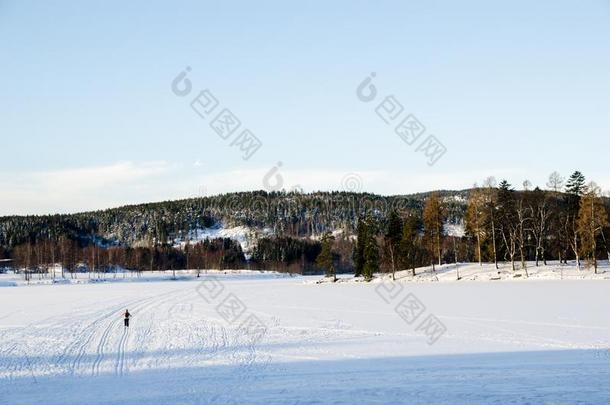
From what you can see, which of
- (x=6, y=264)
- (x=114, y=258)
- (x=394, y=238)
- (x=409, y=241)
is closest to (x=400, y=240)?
(x=394, y=238)

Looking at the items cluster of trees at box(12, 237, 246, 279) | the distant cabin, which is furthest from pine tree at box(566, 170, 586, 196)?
the distant cabin

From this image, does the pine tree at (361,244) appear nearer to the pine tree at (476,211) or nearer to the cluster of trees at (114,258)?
the pine tree at (476,211)

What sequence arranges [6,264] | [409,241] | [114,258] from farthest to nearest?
[6,264] → [114,258] → [409,241]

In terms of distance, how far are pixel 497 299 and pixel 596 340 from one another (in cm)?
1777

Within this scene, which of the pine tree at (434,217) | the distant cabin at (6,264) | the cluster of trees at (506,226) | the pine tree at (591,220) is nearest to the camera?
the pine tree at (591,220)

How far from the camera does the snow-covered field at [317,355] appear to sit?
14023mm

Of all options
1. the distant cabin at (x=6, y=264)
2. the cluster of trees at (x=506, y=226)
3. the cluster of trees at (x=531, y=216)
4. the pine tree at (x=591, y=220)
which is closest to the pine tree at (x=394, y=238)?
the cluster of trees at (x=506, y=226)

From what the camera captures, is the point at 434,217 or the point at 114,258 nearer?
the point at 434,217

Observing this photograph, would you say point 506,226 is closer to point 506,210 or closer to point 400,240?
point 506,210

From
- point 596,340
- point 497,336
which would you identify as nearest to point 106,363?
point 497,336

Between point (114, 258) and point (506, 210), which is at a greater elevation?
point (506, 210)

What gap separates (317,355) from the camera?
19609mm

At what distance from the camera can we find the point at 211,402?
43.2 feet

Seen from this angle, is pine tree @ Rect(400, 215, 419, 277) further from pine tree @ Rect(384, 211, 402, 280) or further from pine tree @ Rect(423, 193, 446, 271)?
pine tree @ Rect(423, 193, 446, 271)
